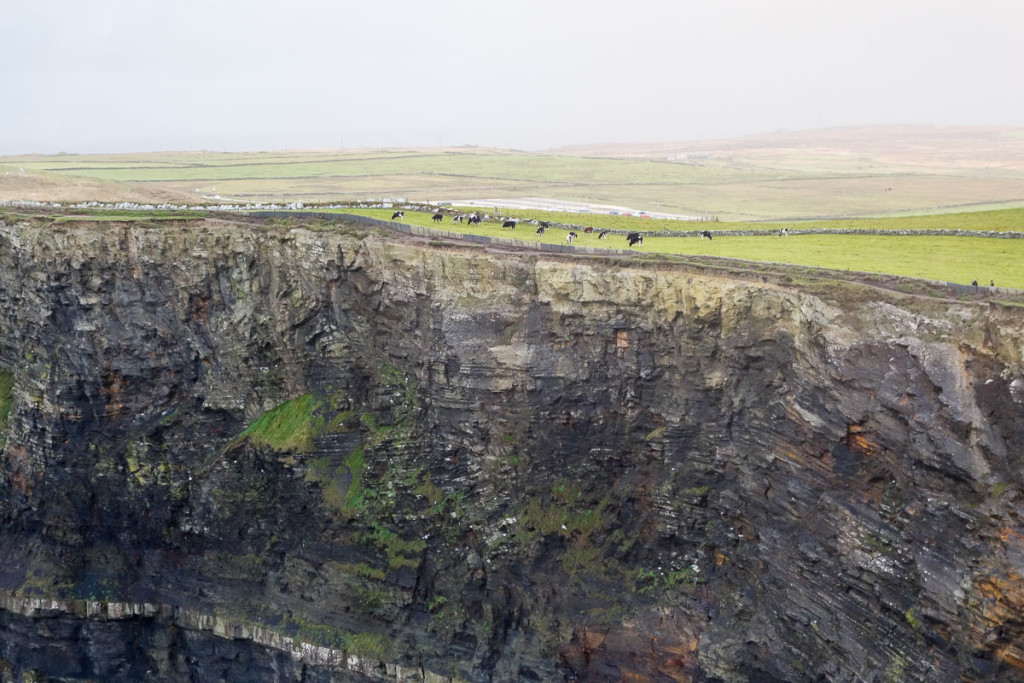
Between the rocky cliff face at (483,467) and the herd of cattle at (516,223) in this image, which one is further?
the herd of cattle at (516,223)

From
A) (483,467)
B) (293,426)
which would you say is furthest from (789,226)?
(293,426)

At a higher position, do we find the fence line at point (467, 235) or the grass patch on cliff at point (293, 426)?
the fence line at point (467, 235)

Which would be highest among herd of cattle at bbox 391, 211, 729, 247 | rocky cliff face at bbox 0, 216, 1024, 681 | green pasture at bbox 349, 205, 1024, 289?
herd of cattle at bbox 391, 211, 729, 247

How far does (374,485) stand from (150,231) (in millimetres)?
16860

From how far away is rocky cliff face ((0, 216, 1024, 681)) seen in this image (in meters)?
A: 28.7

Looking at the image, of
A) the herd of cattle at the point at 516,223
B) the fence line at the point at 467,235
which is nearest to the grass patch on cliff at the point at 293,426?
the fence line at the point at 467,235

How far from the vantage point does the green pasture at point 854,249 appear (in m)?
35.6

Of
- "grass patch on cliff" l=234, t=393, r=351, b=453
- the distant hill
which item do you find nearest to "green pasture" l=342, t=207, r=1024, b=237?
"grass patch on cliff" l=234, t=393, r=351, b=453

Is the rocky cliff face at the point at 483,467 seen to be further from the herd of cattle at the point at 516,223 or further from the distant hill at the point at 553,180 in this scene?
the distant hill at the point at 553,180

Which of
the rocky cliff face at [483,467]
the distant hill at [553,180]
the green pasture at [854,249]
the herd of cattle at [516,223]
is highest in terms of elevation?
the distant hill at [553,180]

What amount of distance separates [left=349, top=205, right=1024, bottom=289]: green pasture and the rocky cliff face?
536 centimetres

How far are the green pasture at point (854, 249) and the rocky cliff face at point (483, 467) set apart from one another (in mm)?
5355

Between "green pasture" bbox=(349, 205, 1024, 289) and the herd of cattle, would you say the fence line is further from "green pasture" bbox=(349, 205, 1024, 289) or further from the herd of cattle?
the herd of cattle

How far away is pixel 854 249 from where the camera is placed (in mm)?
42219
